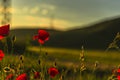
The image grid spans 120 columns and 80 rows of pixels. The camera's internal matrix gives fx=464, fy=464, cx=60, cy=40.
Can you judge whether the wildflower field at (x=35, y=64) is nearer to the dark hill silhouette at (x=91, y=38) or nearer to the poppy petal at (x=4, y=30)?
the poppy petal at (x=4, y=30)

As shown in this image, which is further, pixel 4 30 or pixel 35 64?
pixel 35 64

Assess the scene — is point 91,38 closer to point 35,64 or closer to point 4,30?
point 35,64

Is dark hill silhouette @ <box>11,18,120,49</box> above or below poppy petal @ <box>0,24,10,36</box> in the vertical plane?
above

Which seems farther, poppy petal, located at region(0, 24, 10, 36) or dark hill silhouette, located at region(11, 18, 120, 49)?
dark hill silhouette, located at region(11, 18, 120, 49)

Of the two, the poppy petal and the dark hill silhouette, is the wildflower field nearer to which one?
the poppy petal

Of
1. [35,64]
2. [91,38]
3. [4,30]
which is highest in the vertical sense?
[91,38]

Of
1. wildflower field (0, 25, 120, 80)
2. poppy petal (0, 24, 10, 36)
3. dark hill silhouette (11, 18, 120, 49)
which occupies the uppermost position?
dark hill silhouette (11, 18, 120, 49)

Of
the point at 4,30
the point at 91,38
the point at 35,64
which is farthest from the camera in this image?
the point at 91,38

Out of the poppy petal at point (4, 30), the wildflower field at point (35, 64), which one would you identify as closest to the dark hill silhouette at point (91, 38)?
the wildflower field at point (35, 64)

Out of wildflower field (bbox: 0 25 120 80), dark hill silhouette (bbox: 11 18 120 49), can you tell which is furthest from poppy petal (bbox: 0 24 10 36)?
dark hill silhouette (bbox: 11 18 120 49)

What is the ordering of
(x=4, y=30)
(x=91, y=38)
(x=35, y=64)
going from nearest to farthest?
1. (x=4, y=30)
2. (x=35, y=64)
3. (x=91, y=38)

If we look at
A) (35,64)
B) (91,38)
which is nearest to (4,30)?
(35,64)

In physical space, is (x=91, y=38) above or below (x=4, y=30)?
above

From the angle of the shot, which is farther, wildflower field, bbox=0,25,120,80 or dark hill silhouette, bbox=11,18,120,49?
dark hill silhouette, bbox=11,18,120,49
